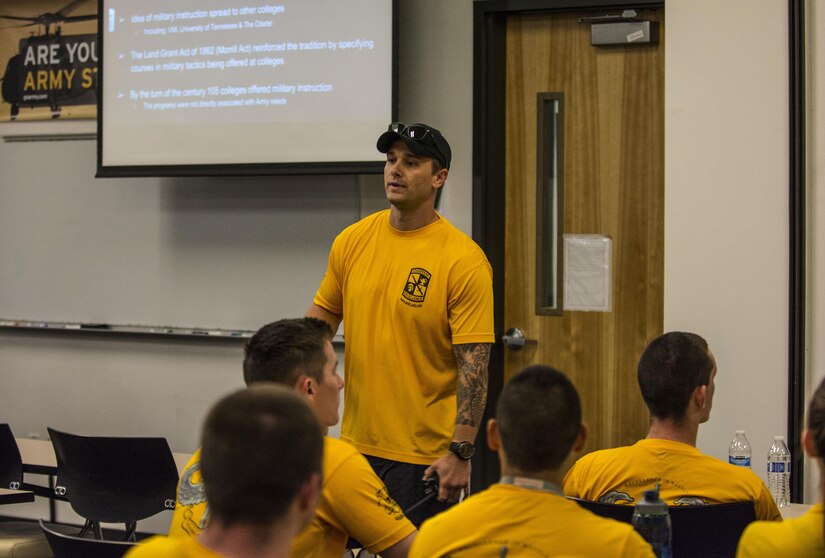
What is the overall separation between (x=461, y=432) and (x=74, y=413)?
2.94 meters

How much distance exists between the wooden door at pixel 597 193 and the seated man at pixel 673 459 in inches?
73.3

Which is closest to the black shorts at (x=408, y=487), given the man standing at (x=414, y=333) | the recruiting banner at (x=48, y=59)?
the man standing at (x=414, y=333)

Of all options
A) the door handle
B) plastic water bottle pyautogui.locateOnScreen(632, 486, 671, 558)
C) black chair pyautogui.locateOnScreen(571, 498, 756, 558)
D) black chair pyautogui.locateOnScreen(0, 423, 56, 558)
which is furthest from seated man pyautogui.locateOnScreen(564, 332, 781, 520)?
black chair pyautogui.locateOnScreen(0, 423, 56, 558)

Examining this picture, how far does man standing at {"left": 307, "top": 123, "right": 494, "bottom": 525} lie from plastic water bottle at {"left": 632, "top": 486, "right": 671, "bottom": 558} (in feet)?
3.31

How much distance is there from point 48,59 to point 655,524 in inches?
169

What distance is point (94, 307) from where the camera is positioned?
16.9 feet

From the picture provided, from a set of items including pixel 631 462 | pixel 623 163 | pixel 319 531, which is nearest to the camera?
pixel 319 531

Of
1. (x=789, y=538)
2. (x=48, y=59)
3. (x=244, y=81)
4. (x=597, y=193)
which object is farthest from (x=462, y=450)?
(x=48, y=59)

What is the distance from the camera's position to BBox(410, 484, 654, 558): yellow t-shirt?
5.09 ft

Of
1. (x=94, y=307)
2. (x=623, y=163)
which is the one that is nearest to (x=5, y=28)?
(x=94, y=307)

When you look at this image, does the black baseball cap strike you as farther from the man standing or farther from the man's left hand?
the man's left hand

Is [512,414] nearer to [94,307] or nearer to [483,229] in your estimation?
[483,229]

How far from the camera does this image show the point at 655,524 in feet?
6.40

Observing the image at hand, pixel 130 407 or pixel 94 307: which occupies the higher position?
pixel 94 307
